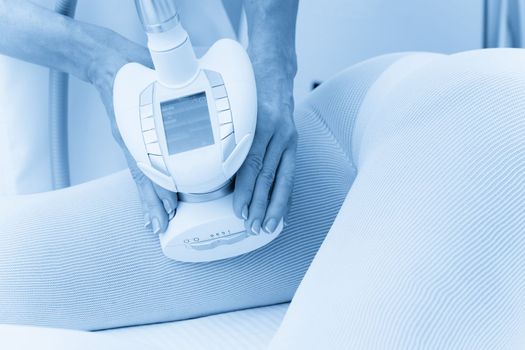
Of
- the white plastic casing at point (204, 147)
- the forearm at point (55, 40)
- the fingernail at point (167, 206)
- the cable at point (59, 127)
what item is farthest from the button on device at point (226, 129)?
the cable at point (59, 127)

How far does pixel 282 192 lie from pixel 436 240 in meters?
0.18

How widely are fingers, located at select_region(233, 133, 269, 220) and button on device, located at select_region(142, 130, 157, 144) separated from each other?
0.09 meters

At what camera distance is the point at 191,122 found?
2.17ft

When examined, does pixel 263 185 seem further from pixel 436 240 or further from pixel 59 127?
pixel 59 127

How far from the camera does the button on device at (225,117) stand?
2.16 feet

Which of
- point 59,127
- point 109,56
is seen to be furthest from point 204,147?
point 59,127

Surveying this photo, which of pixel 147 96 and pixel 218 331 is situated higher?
pixel 147 96

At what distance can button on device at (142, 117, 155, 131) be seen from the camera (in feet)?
2.18

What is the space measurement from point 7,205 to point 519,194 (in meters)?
0.52

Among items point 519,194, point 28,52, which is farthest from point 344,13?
point 519,194

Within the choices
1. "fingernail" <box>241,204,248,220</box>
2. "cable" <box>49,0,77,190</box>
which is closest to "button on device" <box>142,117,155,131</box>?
"fingernail" <box>241,204,248,220</box>

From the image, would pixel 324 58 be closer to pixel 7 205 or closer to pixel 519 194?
pixel 7 205

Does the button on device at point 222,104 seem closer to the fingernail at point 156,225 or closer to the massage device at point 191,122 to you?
the massage device at point 191,122

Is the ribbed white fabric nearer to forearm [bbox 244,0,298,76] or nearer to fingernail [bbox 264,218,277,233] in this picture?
fingernail [bbox 264,218,277,233]
